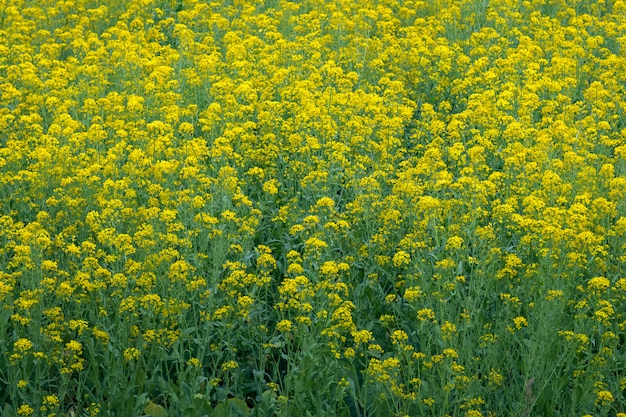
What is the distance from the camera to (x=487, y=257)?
17.7ft

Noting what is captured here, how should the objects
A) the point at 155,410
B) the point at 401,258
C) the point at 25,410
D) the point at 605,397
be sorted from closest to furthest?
1. the point at 605,397
2. the point at 25,410
3. the point at 155,410
4. the point at 401,258

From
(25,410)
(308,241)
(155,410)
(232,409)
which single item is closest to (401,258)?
(308,241)

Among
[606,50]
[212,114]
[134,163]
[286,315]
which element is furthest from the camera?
[606,50]

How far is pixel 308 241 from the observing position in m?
5.25

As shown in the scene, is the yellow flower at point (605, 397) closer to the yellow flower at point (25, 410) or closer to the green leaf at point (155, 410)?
the green leaf at point (155, 410)

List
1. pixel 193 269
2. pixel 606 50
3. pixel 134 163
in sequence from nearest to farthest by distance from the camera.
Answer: pixel 193 269 < pixel 134 163 < pixel 606 50

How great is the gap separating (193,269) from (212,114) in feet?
6.73

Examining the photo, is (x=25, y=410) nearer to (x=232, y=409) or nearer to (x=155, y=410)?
(x=155, y=410)

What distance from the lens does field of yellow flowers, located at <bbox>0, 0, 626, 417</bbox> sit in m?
4.93

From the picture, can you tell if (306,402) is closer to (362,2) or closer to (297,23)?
(297,23)

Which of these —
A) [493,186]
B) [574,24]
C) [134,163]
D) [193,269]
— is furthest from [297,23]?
[193,269]

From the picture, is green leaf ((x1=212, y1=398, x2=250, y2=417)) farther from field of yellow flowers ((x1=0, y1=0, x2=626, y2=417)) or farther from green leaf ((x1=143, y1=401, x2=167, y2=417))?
green leaf ((x1=143, y1=401, x2=167, y2=417))

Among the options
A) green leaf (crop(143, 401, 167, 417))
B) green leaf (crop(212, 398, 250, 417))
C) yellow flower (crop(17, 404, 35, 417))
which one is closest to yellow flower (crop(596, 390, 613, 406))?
green leaf (crop(212, 398, 250, 417))

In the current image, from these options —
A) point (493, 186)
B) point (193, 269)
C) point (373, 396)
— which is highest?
point (493, 186)
